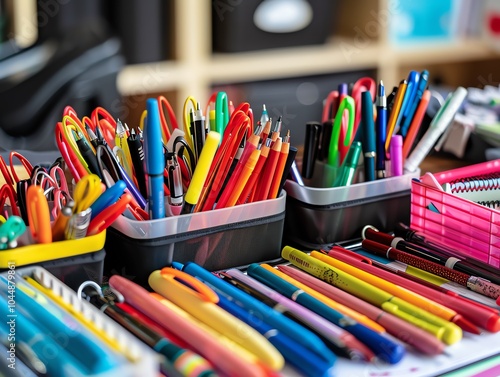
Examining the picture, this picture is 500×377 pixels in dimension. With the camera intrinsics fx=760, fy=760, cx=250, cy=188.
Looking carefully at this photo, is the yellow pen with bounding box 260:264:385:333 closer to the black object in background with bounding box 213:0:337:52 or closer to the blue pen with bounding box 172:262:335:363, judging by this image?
the blue pen with bounding box 172:262:335:363

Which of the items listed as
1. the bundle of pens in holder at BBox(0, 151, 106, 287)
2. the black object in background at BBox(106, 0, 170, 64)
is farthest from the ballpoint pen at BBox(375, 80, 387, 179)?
the black object in background at BBox(106, 0, 170, 64)

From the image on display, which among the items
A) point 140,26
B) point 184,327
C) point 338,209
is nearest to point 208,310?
point 184,327

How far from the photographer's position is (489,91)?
1.26m

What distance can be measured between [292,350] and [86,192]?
0.21m

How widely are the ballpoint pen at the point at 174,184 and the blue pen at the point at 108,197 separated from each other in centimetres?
7

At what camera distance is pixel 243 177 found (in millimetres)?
721

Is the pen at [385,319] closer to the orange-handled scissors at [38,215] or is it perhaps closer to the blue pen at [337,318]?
the blue pen at [337,318]

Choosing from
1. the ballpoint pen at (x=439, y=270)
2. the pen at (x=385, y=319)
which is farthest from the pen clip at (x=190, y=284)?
the ballpoint pen at (x=439, y=270)

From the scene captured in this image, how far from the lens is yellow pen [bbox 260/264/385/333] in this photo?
61 centimetres

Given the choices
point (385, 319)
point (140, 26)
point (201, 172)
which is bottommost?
point (385, 319)

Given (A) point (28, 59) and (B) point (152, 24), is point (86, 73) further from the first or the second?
(B) point (152, 24)

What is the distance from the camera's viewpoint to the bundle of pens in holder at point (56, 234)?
24.3 inches

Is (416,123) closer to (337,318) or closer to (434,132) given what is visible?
(434,132)

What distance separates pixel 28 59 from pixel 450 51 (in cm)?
141
